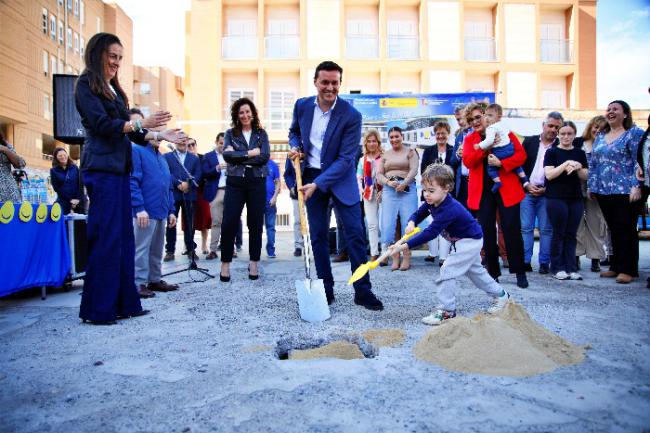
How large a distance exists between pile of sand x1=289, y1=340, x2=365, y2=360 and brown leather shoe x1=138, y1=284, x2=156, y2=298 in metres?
2.35

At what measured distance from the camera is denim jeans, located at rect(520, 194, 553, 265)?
570cm

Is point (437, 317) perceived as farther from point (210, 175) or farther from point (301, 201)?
point (210, 175)

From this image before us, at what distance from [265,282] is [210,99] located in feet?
56.4

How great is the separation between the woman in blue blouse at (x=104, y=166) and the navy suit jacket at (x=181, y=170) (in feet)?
11.2

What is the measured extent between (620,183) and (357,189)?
3185 millimetres

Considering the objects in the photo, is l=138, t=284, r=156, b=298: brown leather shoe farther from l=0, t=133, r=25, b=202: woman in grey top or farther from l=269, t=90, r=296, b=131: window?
l=269, t=90, r=296, b=131: window

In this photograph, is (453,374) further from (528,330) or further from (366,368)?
(528,330)

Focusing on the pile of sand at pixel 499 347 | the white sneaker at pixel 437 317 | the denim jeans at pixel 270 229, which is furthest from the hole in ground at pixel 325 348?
the denim jeans at pixel 270 229

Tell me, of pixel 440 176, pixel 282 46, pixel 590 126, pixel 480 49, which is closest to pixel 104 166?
pixel 440 176

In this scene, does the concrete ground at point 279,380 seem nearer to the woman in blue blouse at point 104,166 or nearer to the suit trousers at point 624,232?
the woman in blue blouse at point 104,166

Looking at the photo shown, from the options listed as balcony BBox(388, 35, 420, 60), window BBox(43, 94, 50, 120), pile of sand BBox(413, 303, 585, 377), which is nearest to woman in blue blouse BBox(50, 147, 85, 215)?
pile of sand BBox(413, 303, 585, 377)

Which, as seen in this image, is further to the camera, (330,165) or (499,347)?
(330,165)

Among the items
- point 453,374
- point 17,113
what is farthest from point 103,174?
point 17,113

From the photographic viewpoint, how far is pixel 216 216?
7672 mm
